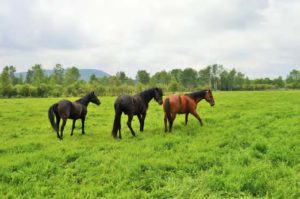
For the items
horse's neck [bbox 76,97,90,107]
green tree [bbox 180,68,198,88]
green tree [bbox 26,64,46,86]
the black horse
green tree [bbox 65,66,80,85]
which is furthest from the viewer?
green tree [bbox 180,68,198,88]

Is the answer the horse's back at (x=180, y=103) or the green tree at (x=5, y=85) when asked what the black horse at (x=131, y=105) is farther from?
the green tree at (x=5, y=85)

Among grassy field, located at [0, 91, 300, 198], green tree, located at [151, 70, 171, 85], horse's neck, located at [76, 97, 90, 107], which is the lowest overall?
grassy field, located at [0, 91, 300, 198]

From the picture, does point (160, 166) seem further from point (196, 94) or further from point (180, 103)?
point (196, 94)

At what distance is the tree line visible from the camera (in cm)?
7588

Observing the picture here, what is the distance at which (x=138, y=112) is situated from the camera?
1180 cm

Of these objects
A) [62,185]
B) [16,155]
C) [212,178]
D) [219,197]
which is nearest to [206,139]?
[212,178]

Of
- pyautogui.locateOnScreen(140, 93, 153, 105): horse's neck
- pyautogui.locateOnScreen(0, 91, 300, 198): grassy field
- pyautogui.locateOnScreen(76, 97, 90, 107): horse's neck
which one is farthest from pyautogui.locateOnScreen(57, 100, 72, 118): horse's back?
pyautogui.locateOnScreen(140, 93, 153, 105): horse's neck

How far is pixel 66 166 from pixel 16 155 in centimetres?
220

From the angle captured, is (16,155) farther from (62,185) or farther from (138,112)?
(138,112)

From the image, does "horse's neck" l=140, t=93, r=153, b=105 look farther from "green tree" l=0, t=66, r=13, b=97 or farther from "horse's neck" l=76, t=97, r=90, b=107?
"green tree" l=0, t=66, r=13, b=97

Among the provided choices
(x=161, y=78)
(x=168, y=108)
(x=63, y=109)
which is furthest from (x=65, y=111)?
(x=161, y=78)

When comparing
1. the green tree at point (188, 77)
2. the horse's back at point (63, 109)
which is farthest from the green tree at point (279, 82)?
the horse's back at point (63, 109)

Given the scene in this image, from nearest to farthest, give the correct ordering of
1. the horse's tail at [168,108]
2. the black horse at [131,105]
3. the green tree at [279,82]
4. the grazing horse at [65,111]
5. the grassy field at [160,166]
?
the grassy field at [160,166], the black horse at [131,105], the grazing horse at [65,111], the horse's tail at [168,108], the green tree at [279,82]

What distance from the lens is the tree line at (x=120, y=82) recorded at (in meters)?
75.9
